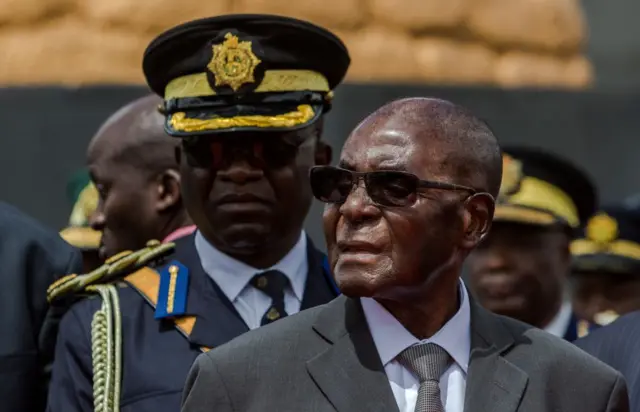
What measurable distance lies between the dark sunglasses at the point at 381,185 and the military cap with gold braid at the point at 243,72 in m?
0.84

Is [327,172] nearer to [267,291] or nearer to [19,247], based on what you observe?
[267,291]

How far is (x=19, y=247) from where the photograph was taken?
517 centimetres

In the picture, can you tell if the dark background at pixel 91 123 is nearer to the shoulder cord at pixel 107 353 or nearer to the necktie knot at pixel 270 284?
the necktie knot at pixel 270 284

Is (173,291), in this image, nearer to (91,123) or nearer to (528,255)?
(528,255)

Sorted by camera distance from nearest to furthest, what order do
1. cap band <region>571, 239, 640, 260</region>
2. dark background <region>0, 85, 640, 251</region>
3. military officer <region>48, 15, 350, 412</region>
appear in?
military officer <region>48, 15, 350, 412</region> → cap band <region>571, 239, 640, 260</region> → dark background <region>0, 85, 640, 251</region>

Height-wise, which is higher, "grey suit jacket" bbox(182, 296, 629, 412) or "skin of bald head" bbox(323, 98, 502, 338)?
"skin of bald head" bbox(323, 98, 502, 338)

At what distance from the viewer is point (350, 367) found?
3.98 meters

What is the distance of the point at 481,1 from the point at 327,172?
641 centimetres

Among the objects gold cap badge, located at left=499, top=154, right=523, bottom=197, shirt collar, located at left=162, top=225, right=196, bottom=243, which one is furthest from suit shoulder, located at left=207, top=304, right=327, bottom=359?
gold cap badge, located at left=499, top=154, right=523, bottom=197

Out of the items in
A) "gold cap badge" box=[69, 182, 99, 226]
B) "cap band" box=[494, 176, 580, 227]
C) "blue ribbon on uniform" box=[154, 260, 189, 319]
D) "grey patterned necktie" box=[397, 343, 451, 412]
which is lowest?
"gold cap badge" box=[69, 182, 99, 226]

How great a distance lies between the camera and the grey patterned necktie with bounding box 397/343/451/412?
3.90 meters

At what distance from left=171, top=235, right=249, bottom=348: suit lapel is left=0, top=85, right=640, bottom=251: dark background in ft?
10.7

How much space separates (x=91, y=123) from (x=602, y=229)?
2.48m

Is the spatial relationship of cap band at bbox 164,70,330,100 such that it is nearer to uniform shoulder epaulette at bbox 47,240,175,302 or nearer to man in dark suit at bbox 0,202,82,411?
uniform shoulder epaulette at bbox 47,240,175,302
